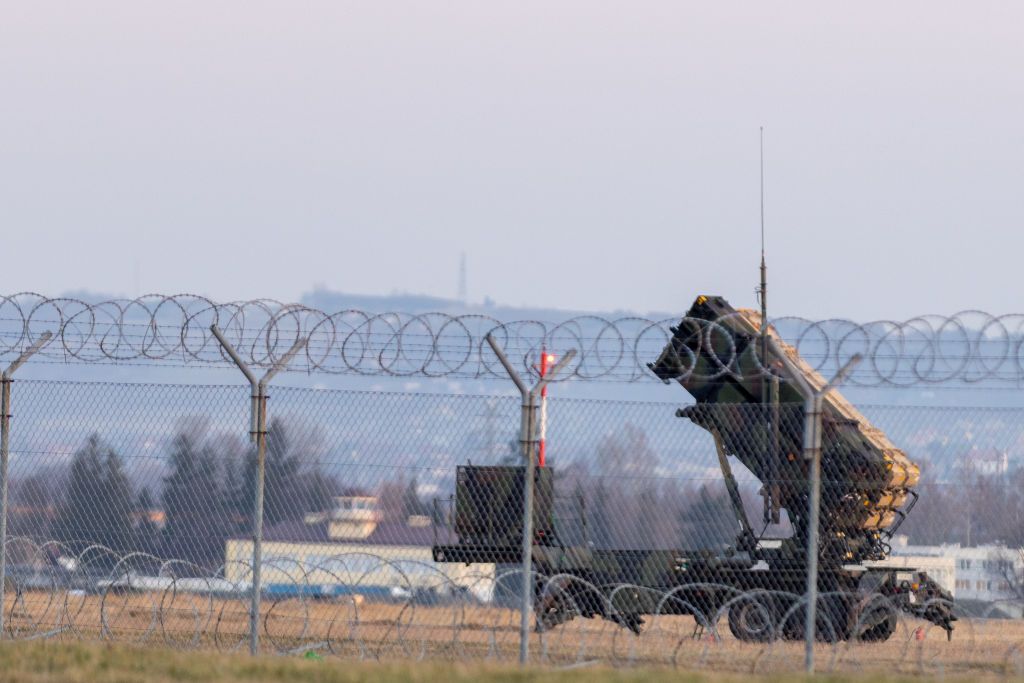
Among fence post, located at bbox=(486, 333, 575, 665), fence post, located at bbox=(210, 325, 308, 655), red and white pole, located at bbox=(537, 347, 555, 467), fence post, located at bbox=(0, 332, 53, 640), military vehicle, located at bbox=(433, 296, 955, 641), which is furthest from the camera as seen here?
military vehicle, located at bbox=(433, 296, 955, 641)

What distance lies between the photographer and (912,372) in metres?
16.2

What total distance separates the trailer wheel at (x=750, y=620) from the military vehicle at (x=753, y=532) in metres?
0.03

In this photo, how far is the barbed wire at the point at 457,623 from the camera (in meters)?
17.6

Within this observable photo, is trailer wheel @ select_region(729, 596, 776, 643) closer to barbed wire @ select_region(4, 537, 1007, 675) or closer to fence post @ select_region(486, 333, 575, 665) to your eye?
barbed wire @ select_region(4, 537, 1007, 675)

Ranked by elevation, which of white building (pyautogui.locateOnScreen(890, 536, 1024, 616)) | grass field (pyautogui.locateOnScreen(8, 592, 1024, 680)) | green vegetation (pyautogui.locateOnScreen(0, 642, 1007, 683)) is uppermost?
white building (pyautogui.locateOnScreen(890, 536, 1024, 616))

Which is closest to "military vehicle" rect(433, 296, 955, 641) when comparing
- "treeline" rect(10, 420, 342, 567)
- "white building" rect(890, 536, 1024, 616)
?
"white building" rect(890, 536, 1024, 616)

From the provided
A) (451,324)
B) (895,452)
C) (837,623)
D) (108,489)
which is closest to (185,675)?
(451,324)

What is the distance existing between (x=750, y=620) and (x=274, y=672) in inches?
353

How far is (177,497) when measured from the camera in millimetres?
22031

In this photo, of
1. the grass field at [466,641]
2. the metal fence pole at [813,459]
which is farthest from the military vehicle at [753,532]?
the metal fence pole at [813,459]

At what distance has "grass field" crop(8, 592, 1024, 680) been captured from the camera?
55.3 feet

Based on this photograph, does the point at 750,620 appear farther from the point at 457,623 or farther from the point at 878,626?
the point at 457,623

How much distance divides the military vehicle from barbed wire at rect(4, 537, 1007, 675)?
0.39ft

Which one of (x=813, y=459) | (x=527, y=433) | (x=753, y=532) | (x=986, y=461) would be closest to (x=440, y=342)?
(x=527, y=433)
